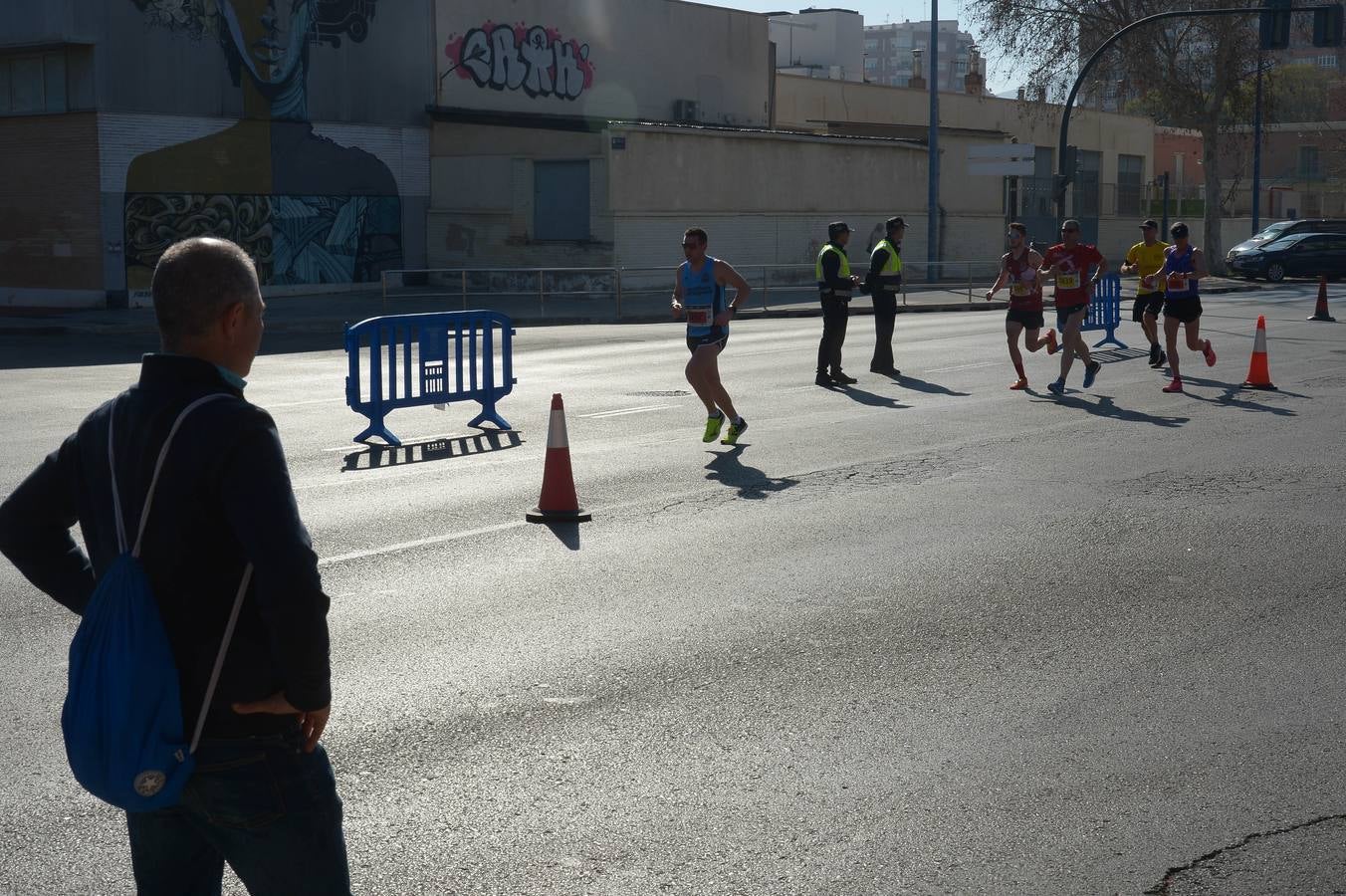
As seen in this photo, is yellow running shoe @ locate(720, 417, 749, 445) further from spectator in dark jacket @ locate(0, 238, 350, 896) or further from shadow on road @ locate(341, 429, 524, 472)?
spectator in dark jacket @ locate(0, 238, 350, 896)

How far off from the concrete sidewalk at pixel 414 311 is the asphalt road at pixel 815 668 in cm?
1514

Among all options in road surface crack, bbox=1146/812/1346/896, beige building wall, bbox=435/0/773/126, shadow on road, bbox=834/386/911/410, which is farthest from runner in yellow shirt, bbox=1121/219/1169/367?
beige building wall, bbox=435/0/773/126

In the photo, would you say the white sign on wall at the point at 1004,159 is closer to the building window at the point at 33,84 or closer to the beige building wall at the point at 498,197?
the beige building wall at the point at 498,197

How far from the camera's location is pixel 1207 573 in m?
8.30

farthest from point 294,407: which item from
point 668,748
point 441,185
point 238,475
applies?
point 441,185

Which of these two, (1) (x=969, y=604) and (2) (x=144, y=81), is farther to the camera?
(2) (x=144, y=81)

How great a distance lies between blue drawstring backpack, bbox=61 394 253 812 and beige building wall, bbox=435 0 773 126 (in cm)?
3827

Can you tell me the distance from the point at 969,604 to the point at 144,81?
2908 cm

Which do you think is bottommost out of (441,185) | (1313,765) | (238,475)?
(1313,765)

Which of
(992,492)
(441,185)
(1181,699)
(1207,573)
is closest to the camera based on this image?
(1181,699)

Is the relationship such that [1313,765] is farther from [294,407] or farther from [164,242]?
[164,242]

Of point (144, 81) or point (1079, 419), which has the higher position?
point (144, 81)

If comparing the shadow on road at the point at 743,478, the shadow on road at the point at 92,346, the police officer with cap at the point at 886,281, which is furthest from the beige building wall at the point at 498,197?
the shadow on road at the point at 743,478

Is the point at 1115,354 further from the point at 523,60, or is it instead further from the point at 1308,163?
the point at 1308,163
